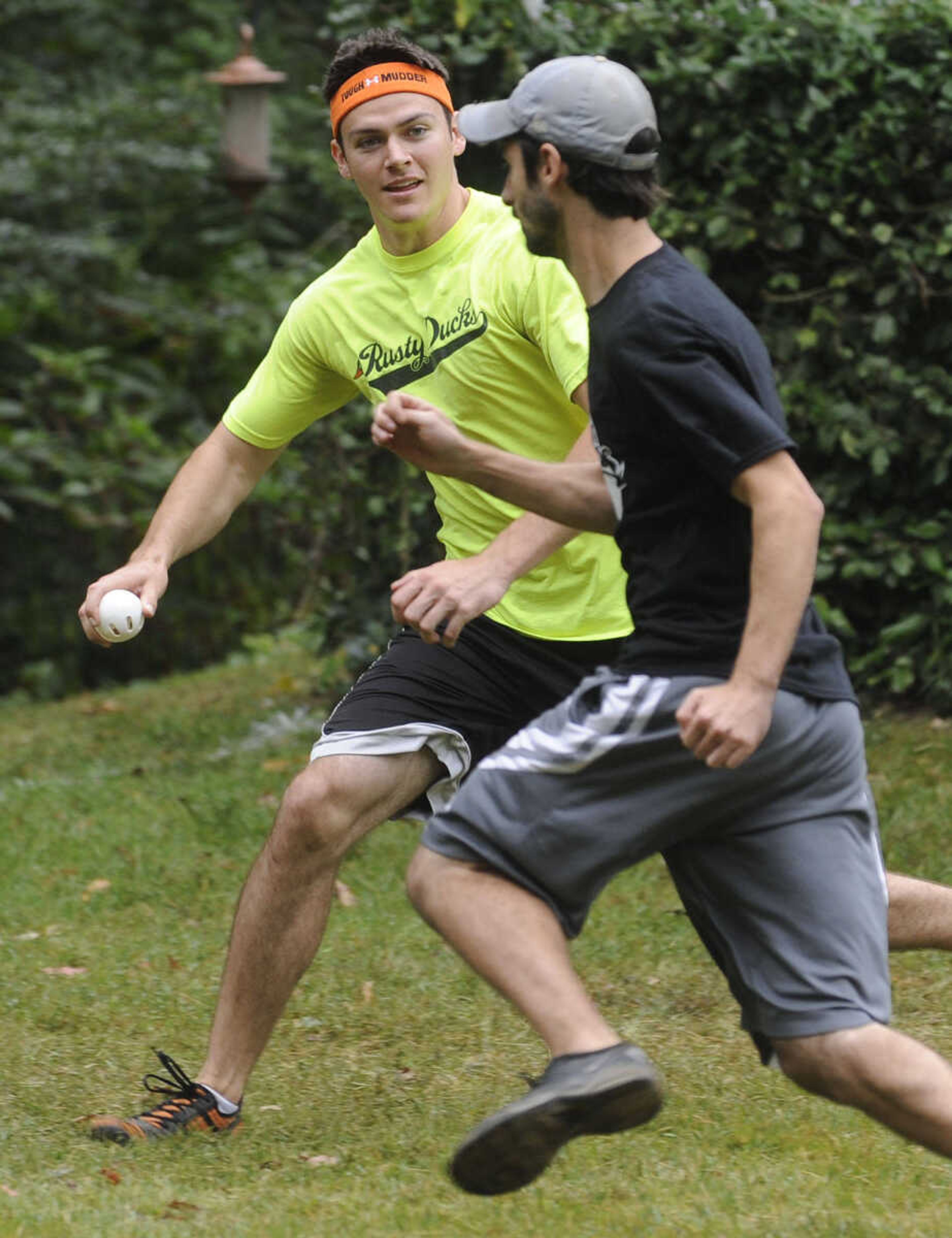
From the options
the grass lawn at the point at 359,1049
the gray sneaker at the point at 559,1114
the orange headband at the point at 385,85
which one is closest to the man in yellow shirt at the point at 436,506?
the orange headband at the point at 385,85

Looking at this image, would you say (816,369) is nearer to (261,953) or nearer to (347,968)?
(347,968)

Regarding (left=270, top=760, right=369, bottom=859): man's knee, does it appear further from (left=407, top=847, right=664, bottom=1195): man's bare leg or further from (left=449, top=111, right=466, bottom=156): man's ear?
(left=449, top=111, right=466, bottom=156): man's ear

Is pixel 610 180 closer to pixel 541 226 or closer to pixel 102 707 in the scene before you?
pixel 541 226

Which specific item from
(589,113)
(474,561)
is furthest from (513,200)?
(474,561)

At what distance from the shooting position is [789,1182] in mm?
3768

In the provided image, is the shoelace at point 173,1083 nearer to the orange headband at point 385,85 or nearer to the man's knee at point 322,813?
the man's knee at point 322,813

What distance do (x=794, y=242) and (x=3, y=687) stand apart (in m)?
7.48

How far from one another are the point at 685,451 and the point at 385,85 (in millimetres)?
1703

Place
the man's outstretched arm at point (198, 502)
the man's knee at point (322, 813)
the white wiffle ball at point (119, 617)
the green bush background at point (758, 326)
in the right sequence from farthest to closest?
1. the green bush background at point (758, 326)
2. the man's outstretched arm at point (198, 502)
3. the man's knee at point (322, 813)
4. the white wiffle ball at point (119, 617)

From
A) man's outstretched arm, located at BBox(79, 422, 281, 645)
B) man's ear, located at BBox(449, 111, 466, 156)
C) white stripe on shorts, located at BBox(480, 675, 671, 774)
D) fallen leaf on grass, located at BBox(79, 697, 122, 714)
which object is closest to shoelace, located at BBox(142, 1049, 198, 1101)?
man's outstretched arm, located at BBox(79, 422, 281, 645)

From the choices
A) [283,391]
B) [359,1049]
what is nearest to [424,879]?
[283,391]

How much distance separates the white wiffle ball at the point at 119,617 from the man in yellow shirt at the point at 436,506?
0.11 ft

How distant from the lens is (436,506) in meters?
4.47

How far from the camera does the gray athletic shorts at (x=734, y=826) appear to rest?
10.2ft
